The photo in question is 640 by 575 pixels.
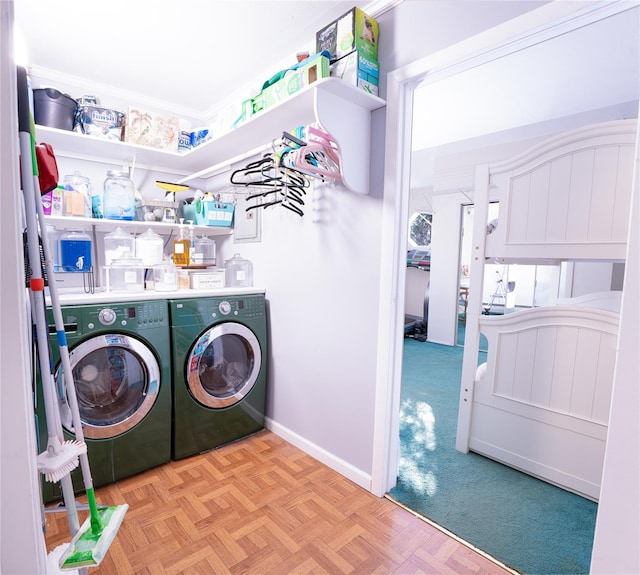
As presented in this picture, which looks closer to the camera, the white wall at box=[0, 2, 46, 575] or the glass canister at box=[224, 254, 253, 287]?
the white wall at box=[0, 2, 46, 575]

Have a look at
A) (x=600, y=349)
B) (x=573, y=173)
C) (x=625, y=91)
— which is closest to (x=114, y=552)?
(x=600, y=349)

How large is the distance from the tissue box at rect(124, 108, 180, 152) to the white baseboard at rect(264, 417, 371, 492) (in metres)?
2.02

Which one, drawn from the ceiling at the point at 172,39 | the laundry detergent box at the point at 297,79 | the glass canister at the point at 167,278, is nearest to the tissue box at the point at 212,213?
the glass canister at the point at 167,278

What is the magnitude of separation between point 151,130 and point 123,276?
1.01 metres

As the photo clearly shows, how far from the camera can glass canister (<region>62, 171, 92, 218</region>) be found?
207 centimetres

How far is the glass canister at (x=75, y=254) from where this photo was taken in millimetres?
2070

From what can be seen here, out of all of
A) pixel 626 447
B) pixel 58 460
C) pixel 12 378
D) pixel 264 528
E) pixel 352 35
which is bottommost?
pixel 264 528

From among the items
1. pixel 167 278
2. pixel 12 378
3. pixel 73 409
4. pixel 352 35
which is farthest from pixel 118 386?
pixel 352 35

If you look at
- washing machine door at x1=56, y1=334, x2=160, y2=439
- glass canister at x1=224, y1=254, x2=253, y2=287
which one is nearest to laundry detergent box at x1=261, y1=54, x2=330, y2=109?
glass canister at x1=224, y1=254, x2=253, y2=287

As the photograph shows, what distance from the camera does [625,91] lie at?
2861 mm

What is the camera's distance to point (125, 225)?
93.0 inches

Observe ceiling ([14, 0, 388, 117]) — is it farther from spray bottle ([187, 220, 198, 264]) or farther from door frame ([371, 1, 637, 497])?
spray bottle ([187, 220, 198, 264])

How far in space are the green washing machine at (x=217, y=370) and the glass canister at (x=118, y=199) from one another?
0.80 metres

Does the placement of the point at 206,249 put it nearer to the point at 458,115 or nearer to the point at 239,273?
the point at 239,273
